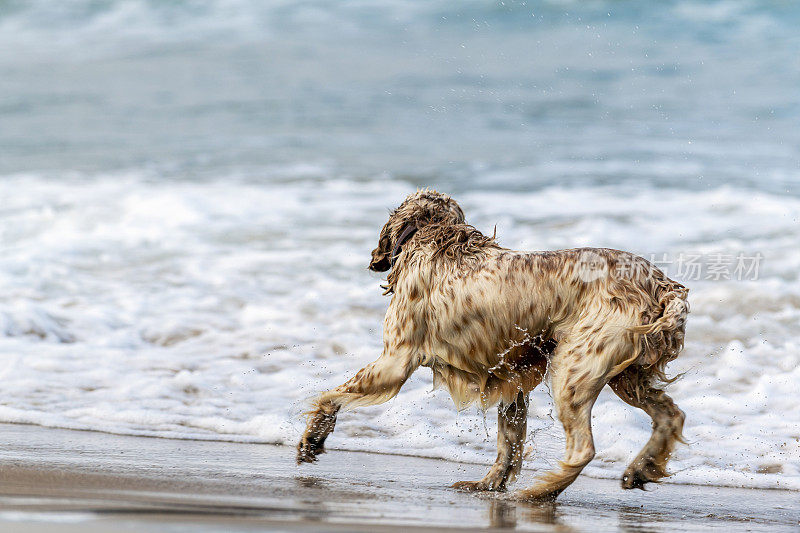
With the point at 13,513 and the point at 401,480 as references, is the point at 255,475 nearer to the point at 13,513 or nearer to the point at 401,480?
the point at 401,480

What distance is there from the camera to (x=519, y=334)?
434 centimetres

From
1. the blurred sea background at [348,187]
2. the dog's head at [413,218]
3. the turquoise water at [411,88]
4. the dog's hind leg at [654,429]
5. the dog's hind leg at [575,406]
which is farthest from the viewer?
the turquoise water at [411,88]

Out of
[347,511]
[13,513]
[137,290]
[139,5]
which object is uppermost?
[139,5]

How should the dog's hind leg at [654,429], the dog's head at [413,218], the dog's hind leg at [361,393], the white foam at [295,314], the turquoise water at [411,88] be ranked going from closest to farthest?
the dog's hind leg at [654,429] < the dog's hind leg at [361,393] < the dog's head at [413,218] < the white foam at [295,314] < the turquoise water at [411,88]

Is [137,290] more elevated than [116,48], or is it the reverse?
[116,48]

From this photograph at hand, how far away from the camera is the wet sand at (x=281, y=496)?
324cm

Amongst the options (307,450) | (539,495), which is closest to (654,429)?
(539,495)

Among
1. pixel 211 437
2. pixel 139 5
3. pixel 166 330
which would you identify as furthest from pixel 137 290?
pixel 139 5

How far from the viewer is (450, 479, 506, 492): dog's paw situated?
4.61 m

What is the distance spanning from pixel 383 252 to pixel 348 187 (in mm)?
9437

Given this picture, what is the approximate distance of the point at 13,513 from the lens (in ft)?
10.3

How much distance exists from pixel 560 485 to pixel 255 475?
4.86ft

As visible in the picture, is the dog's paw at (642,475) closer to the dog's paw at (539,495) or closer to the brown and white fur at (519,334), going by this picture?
the brown and white fur at (519,334)

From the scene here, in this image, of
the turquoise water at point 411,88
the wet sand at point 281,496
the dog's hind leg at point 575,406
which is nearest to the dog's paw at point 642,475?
the wet sand at point 281,496
